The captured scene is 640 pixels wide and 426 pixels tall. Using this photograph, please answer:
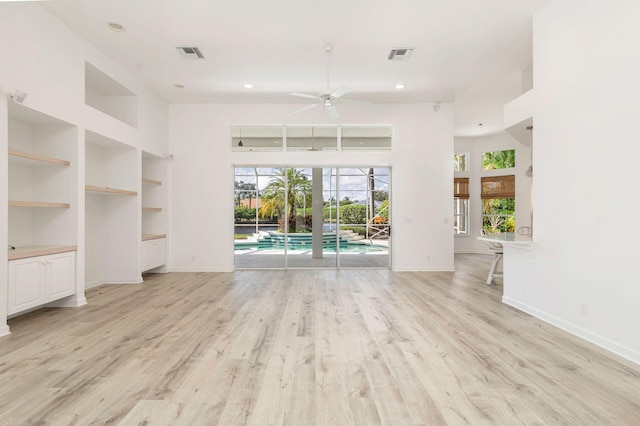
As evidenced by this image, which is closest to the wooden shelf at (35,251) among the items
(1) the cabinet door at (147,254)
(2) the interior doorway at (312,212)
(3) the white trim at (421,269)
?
(1) the cabinet door at (147,254)

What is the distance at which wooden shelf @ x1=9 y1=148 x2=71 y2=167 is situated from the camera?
11.8 ft

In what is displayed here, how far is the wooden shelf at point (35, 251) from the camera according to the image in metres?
3.55

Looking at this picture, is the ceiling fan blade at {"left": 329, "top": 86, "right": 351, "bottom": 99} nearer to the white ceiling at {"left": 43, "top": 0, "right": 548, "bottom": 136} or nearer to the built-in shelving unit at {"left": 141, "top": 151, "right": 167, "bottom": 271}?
the white ceiling at {"left": 43, "top": 0, "right": 548, "bottom": 136}

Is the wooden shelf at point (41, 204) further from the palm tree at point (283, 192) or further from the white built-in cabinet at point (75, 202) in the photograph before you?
the palm tree at point (283, 192)

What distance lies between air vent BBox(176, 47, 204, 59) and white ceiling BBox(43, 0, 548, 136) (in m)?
0.09

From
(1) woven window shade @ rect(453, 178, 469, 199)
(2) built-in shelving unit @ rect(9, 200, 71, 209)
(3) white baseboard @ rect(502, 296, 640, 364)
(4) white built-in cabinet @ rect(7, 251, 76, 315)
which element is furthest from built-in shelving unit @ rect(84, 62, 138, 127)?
(1) woven window shade @ rect(453, 178, 469, 199)

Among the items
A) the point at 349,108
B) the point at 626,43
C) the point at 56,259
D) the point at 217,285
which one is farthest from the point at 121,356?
the point at 349,108

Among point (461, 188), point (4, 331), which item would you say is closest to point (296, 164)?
point (4, 331)

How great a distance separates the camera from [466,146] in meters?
11.0

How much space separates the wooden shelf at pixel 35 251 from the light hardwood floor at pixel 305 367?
78 centimetres

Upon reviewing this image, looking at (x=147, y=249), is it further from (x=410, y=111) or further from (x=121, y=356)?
(x=410, y=111)

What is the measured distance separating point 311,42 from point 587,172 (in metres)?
3.69

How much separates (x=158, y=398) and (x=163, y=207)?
17.9 feet

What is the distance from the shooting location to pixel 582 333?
3.21 m
